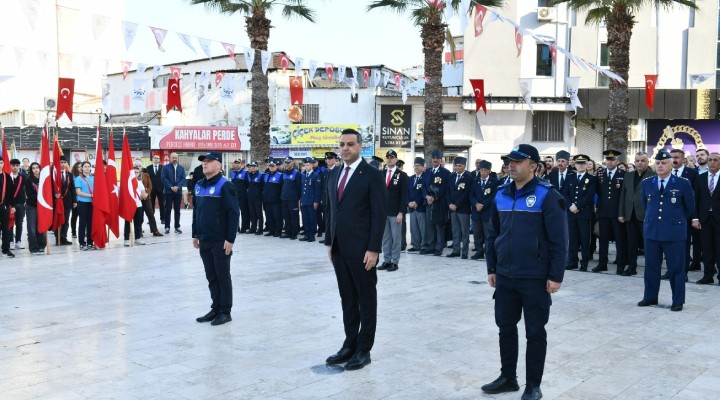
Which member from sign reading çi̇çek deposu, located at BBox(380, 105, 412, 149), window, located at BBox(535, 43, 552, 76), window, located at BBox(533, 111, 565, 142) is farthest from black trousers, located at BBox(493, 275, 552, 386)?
window, located at BBox(535, 43, 552, 76)

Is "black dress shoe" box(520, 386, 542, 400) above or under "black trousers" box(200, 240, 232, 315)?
under

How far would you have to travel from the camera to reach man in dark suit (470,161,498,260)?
40.2ft

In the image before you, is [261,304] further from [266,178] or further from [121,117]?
[121,117]

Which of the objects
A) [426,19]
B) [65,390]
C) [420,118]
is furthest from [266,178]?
[420,118]

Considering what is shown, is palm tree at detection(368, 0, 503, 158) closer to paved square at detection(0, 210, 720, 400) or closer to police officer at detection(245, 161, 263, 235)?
police officer at detection(245, 161, 263, 235)

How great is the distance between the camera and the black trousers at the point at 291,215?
16266mm

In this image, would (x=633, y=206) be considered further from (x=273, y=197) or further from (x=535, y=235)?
(x=273, y=197)

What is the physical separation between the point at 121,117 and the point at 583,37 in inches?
980

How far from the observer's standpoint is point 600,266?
1140cm

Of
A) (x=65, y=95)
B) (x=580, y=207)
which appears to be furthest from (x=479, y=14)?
(x=65, y=95)

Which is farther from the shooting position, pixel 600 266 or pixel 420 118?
pixel 420 118

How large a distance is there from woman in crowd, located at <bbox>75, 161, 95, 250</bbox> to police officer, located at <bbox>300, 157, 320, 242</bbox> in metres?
4.66

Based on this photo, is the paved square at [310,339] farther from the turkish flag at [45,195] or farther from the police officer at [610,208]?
the turkish flag at [45,195]

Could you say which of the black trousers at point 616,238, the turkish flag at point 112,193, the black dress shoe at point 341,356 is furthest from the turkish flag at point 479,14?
the black dress shoe at point 341,356
